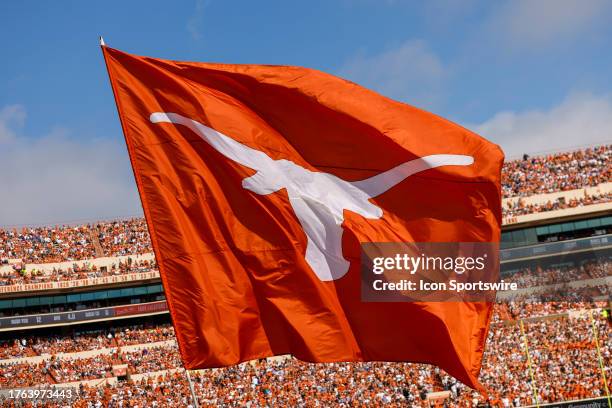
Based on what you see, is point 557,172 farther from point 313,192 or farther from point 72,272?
point 313,192

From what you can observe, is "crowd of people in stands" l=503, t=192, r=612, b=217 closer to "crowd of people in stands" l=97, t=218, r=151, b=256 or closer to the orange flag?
"crowd of people in stands" l=97, t=218, r=151, b=256

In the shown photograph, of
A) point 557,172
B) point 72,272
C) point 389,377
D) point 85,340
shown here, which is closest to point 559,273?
point 557,172

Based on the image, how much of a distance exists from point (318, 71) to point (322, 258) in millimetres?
2587

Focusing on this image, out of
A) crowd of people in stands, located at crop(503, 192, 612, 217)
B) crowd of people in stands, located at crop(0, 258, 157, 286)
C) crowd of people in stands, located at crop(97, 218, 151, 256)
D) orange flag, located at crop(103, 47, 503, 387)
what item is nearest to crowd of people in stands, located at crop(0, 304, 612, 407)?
crowd of people in stands, located at crop(0, 258, 157, 286)

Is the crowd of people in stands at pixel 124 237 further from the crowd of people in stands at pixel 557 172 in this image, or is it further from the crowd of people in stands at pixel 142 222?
the crowd of people in stands at pixel 557 172

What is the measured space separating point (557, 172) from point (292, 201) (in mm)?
55420

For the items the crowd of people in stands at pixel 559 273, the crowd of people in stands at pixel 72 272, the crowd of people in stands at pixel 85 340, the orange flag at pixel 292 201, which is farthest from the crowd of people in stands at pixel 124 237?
the orange flag at pixel 292 201

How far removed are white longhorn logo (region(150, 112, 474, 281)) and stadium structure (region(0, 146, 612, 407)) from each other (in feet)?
76.0

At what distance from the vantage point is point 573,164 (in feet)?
202

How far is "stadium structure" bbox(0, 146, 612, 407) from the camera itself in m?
35.3

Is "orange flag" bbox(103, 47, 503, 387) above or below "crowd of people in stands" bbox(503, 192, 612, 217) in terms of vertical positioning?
below

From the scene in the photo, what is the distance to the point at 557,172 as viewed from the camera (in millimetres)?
61469

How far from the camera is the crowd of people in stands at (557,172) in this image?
58812 mm

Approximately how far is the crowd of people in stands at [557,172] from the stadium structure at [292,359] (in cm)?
15
